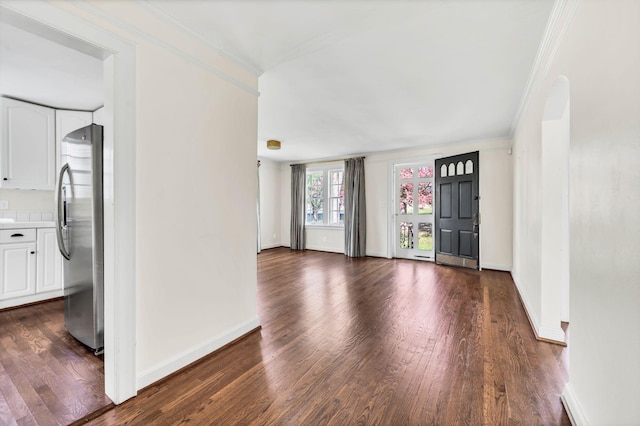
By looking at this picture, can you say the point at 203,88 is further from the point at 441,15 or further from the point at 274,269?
the point at 274,269

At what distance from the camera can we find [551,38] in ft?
6.35

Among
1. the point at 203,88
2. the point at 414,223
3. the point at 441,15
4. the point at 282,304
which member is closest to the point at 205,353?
the point at 282,304

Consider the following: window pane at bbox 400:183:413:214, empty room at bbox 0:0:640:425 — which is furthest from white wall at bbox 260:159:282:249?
empty room at bbox 0:0:640:425

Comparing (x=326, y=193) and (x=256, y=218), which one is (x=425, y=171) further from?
(x=256, y=218)


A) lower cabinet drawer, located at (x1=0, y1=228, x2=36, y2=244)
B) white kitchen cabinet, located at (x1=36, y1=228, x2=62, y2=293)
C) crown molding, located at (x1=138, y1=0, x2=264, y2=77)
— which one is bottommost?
white kitchen cabinet, located at (x1=36, y1=228, x2=62, y2=293)

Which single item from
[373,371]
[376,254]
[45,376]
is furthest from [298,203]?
[45,376]

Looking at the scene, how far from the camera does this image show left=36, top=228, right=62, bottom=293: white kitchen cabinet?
313cm

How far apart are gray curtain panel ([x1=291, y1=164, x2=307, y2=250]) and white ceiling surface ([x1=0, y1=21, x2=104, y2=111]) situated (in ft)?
14.6

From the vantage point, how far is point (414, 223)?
593 centimetres

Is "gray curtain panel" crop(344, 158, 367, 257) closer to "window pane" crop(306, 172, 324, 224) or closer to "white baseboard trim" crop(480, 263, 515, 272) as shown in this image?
"window pane" crop(306, 172, 324, 224)

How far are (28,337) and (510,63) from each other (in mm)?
4786

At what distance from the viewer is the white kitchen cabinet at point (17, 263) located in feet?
9.51

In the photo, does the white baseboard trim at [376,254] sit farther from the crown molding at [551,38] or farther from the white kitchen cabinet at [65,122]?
the white kitchen cabinet at [65,122]

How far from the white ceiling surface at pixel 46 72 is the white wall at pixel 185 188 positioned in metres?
0.88
